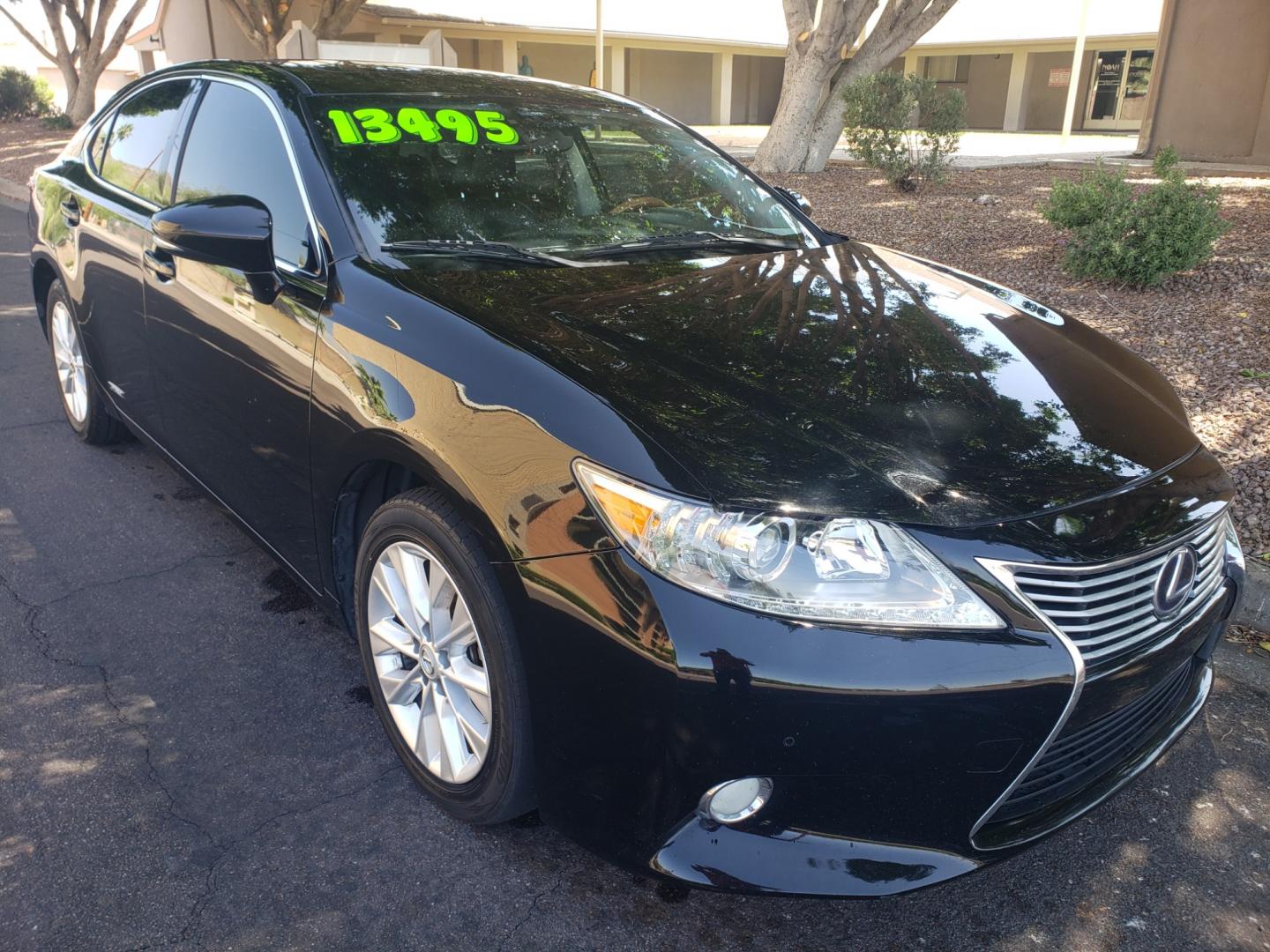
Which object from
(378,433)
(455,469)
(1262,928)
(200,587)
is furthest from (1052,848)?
(200,587)

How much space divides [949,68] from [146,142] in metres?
33.1

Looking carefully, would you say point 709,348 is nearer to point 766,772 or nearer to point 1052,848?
point 766,772

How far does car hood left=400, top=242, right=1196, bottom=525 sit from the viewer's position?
6.76 feet

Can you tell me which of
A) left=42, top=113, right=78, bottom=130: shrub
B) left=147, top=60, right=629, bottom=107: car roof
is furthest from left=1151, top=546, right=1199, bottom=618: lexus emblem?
left=42, top=113, right=78, bottom=130: shrub

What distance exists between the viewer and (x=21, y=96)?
2594cm

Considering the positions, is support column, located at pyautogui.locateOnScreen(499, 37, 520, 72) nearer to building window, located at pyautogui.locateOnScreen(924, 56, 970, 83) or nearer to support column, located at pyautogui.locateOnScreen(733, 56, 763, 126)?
support column, located at pyautogui.locateOnScreen(733, 56, 763, 126)

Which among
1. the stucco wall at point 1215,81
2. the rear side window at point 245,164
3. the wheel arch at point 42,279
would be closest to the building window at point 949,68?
the stucco wall at point 1215,81

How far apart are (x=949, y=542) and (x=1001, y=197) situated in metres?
9.55

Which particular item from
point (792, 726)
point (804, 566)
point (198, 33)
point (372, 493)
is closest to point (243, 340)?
point (372, 493)

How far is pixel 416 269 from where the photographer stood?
2727 mm

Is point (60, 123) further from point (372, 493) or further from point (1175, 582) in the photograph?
point (1175, 582)

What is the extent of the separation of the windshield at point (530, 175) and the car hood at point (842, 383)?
0.32 meters

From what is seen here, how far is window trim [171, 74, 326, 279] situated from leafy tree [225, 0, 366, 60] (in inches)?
607

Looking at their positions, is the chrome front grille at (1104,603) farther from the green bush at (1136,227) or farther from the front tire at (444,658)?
the green bush at (1136,227)
